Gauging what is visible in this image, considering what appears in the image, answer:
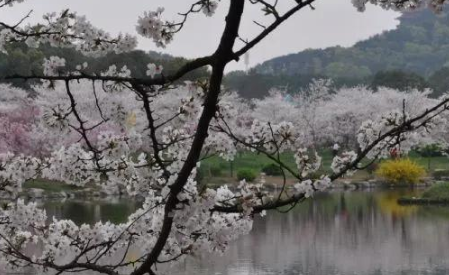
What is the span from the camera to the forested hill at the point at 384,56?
9156 cm

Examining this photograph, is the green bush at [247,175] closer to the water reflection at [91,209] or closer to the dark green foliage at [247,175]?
the dark green foliage at [247,175]

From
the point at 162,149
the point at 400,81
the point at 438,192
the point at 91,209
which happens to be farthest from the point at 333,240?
the point at 400,81

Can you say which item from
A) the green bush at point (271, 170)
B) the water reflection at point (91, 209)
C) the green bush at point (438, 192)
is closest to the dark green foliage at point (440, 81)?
the green bush at point (271, 170)

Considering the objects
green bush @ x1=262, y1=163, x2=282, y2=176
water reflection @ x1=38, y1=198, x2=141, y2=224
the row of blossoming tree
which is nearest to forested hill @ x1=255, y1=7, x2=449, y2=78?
green bush @ x1=262, y1=163, x2=282, y2=176

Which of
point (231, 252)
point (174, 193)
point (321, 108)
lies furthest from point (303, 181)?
point (321, 108)

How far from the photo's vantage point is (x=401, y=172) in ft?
93.7

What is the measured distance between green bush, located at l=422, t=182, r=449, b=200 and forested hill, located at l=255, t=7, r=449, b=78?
59944 mm

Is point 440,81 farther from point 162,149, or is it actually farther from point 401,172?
point 162,149

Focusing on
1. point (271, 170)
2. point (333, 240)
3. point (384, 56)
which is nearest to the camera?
point (333, 240)

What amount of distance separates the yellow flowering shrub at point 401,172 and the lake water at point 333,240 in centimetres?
606

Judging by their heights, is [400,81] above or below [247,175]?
above

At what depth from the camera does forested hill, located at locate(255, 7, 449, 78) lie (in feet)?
300

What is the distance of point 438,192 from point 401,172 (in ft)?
21.0

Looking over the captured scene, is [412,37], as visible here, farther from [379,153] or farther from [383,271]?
[379,153]
